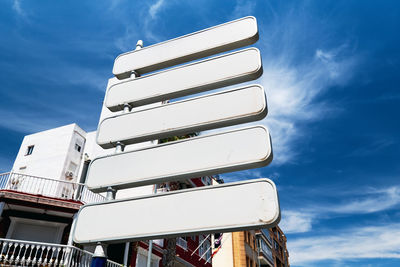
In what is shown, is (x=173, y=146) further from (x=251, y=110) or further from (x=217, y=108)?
(x=251, y=110)

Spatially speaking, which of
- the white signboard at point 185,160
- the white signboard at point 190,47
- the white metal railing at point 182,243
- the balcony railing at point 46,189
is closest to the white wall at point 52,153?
the balcony railing at point 46,189

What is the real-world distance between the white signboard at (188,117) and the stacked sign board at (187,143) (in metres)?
0.01

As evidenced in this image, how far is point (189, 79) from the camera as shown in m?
4.35

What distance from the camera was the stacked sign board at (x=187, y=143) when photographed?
2.94 m

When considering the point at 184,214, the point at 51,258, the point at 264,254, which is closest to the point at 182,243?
the point at 51,258

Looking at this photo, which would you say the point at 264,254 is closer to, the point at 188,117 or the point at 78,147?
the point at 78,147

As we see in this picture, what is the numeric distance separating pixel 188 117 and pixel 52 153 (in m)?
20.7

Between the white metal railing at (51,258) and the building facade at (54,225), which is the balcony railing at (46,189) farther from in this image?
the white metal railing at (51,258)

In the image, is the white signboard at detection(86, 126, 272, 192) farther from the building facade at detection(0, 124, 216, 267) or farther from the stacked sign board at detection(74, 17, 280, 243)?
the building facade at detection(0, 124, 216, 267)

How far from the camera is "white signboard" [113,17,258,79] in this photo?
14.5ft

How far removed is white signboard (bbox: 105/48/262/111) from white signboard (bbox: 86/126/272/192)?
1.05m

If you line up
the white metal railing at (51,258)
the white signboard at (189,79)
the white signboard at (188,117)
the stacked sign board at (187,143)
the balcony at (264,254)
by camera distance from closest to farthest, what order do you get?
the stacked sign board at (187,143) → the white signboard at (188,117) → the white signboard at (189,79) → the white metal railing at (51,258) → the balcony at (264,254)

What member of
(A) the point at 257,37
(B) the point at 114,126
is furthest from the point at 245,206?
(A) the point at 257,37

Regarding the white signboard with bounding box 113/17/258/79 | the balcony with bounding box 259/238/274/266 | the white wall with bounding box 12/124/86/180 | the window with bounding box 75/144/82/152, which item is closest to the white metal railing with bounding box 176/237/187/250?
the white wall with bounding box 12/124/86/180
